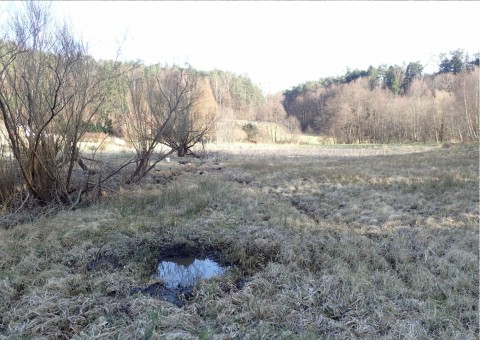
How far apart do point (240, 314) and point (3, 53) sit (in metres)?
6.14

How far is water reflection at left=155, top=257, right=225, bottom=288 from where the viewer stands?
4.41 meters

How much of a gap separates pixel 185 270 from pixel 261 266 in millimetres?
1126

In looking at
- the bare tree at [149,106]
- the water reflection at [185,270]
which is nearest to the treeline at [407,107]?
the bare tree at [149,106]

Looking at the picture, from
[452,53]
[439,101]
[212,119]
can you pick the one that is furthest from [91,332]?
[452,53]

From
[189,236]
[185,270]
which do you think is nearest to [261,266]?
[185,270]

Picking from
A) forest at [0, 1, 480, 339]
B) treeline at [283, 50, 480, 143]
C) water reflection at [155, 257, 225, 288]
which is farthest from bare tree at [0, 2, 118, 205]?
treeline at [283, 50, 480, 143]

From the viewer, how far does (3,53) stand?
5.89 meters

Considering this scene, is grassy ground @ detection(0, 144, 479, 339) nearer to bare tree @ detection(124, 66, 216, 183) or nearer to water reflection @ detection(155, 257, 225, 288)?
water reflection @ detection(155, 257, 225, 288)

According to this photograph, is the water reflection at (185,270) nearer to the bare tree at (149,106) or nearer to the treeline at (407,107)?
the bare tree at (149,106)

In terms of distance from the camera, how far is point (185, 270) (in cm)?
477

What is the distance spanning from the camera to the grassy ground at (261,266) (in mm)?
3229

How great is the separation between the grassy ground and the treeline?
28603mm

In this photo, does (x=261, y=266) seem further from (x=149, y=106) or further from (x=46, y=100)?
(x=149, y=106)

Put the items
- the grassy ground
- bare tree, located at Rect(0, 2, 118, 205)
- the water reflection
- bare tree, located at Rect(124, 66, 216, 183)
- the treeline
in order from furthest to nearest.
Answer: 1. the treeline
2. bare tree, located at Rect(124, 66, 216, 183)
3. bare tree, located at Rect(0, 2, 118, 205)
4. the water reflection
5. the grassy ground
